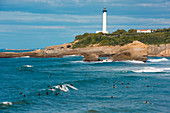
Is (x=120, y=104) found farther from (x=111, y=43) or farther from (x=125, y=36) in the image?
(x=125, y=36)

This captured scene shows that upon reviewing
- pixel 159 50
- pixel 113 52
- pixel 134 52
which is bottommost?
pixel 134 52

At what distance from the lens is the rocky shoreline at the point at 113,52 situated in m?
103

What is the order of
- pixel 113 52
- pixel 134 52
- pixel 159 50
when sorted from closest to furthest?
pixel 134 52, pixel 159 50, pixel 113 52

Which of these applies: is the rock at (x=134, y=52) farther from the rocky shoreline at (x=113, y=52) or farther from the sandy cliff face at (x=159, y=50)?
the sandy cliff face at (x=159, y=50)

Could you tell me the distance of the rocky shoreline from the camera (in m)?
103

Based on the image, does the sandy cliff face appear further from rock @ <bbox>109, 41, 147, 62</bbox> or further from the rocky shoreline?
rock @ <bbox>109, 41, 147, 62</bbox>

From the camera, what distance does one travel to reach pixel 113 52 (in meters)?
159

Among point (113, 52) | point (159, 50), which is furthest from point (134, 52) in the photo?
point (159, 50)

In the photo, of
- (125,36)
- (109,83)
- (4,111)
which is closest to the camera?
(4,111)

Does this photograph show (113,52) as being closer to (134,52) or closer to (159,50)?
(159,50)

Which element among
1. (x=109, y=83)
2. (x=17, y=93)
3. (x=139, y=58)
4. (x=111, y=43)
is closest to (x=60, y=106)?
(x=17, y=93)

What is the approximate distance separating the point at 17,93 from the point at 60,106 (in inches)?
413

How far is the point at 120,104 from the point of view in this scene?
33750mm

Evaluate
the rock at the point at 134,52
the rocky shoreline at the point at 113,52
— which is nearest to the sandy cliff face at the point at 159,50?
the rocky shoreline at the point at 113,52
